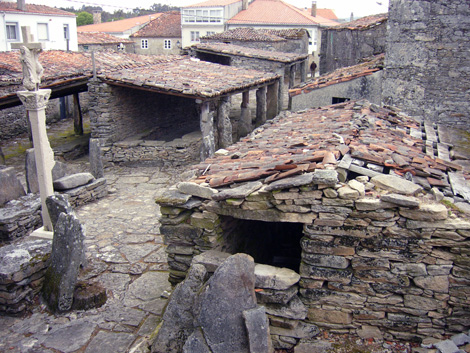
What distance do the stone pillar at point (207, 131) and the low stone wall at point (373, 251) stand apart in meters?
6.85

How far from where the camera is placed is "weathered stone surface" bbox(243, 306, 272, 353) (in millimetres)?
3805

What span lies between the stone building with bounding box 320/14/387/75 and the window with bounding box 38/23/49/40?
58.6 ft

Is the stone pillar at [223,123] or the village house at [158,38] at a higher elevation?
the village house at [158,38]

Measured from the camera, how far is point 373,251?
4254mm

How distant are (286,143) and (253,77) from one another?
10.2 metres

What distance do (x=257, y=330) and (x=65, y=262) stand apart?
2873 mm

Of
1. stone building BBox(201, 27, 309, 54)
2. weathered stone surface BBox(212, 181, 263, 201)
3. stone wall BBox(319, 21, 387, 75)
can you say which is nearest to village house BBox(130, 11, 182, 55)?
stone building BBox(201, 27, 309, 54)

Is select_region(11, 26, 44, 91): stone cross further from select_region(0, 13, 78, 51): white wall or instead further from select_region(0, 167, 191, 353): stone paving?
select_region(0, 13, 78, 51): white wall

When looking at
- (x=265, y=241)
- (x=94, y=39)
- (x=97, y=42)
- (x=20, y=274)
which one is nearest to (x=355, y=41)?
(x=265, y=241)

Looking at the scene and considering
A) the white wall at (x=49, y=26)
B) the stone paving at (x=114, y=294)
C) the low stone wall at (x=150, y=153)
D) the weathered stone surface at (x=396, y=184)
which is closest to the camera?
the weathered stone surface at (x=396, y=184)

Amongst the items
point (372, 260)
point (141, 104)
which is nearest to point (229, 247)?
point (372, 260)

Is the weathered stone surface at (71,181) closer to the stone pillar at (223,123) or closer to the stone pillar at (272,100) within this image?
the stone pillar at (223,123)

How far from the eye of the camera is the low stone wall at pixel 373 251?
4.09 m

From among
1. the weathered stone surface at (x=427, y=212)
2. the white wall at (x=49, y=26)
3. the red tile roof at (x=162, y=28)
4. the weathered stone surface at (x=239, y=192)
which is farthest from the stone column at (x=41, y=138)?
the red tile roof at (x=162, y=28)
